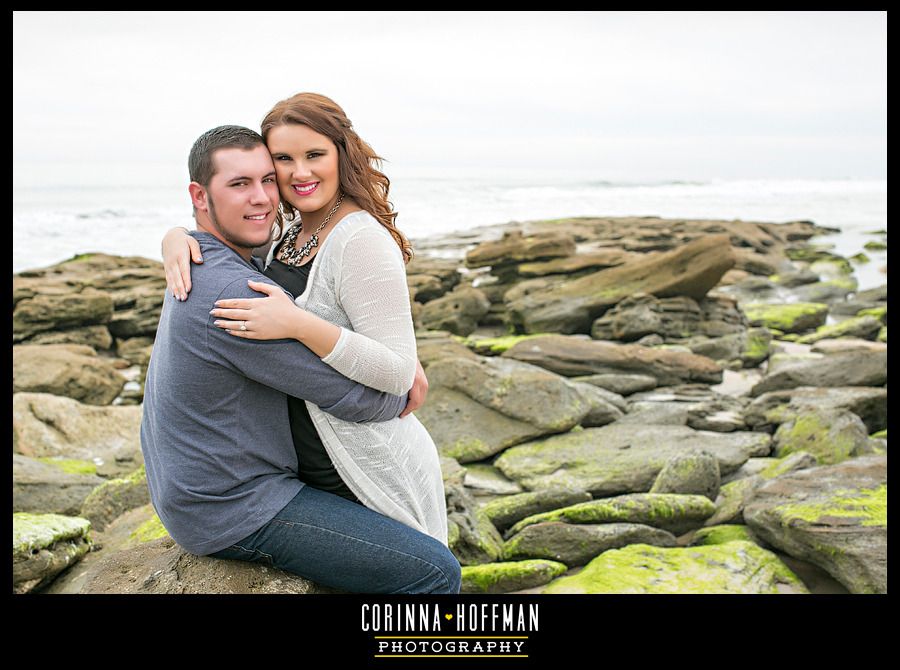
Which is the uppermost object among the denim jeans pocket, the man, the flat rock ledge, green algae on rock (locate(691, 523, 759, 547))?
the man

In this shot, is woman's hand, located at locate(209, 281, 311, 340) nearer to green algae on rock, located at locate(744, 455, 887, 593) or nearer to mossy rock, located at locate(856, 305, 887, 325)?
green algae on rock, located at locate(744, 455, 887, 593)

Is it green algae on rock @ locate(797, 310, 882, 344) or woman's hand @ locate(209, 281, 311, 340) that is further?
green algae on rock @ locate(797, 310, 882, 344)

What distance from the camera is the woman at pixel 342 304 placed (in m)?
3.19

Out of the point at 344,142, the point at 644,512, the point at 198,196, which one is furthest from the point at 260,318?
the point at 644,512

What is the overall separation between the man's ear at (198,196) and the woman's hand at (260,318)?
0.52 metres

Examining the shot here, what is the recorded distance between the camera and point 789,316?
15.6m

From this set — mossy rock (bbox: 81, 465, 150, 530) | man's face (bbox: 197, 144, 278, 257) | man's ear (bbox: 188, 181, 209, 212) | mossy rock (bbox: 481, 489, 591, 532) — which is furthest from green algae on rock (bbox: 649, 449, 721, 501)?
man's ear (bbox: 188, 181, 209, 212)

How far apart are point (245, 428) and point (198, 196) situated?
3.00 ft

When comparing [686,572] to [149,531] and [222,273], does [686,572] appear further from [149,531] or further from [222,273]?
[222,273]

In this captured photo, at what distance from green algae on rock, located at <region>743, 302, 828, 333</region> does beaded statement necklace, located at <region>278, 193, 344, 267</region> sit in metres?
12.5

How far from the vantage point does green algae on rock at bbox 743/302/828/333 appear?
1526cm
